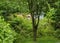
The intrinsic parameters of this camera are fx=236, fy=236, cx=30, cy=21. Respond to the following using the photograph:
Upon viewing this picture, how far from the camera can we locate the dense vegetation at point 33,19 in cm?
1393

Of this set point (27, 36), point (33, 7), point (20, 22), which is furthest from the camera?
point (20, 22)

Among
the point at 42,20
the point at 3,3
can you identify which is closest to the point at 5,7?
the point at 3,3

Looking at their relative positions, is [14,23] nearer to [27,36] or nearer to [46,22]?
[27,36]

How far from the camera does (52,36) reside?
16109 mm

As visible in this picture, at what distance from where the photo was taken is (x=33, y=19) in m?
14.3

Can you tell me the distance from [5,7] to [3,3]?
1.49 ft

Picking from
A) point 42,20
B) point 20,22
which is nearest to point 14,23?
point 20,22

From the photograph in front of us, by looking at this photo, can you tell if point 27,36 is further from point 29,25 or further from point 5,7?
point 5,7

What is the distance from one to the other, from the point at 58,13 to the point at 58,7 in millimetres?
404

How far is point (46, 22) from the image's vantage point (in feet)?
57.2

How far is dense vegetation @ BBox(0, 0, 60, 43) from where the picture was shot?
548 inches

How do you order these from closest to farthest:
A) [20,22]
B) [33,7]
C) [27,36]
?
[33,7] < [27,36] < [20,22]

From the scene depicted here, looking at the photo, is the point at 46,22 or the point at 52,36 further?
the point at 46,22

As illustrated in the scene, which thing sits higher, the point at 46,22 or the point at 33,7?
the point at 33,7
